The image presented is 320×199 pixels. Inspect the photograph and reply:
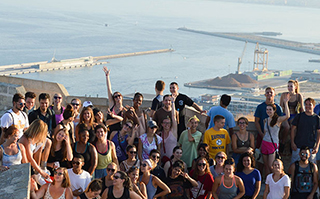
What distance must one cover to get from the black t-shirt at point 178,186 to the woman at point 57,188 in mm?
838

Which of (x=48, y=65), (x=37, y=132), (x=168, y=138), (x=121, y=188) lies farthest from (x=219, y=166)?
Answer: (x=48, y=65)

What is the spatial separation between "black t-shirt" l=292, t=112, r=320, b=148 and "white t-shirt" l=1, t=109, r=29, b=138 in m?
2.35

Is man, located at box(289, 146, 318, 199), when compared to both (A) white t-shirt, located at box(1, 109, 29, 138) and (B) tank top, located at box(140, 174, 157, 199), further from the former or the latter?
(A) white t-shirt, located at box(1, 109, 29, 138)

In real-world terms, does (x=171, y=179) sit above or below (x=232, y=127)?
below

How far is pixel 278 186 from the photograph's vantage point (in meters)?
3.64

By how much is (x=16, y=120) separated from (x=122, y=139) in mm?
903

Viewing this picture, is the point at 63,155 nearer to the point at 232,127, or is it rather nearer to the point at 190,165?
the point at 190,165

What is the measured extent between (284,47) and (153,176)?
102 meters

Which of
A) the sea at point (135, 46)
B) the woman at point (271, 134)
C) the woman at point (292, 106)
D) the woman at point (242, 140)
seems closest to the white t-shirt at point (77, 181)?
the woman at point (242, 140)

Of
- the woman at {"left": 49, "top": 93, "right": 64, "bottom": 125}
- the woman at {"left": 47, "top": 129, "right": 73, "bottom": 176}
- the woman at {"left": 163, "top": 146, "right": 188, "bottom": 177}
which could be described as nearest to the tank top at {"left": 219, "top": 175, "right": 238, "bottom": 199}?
the woman at {"left": 163, "top": 146, "right": 188, "bottom": 177}

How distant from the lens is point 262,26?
136750 millimetres

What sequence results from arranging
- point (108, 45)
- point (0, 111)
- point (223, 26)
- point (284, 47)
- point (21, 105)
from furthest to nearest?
point (223, 26) < point (284, 47) < point (108, 45) < point (0, 111) < point (21, 105)

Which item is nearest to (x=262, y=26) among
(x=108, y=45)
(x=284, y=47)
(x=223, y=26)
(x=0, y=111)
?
(x=223, y=26)

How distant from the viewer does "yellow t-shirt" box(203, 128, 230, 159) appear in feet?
13.5
